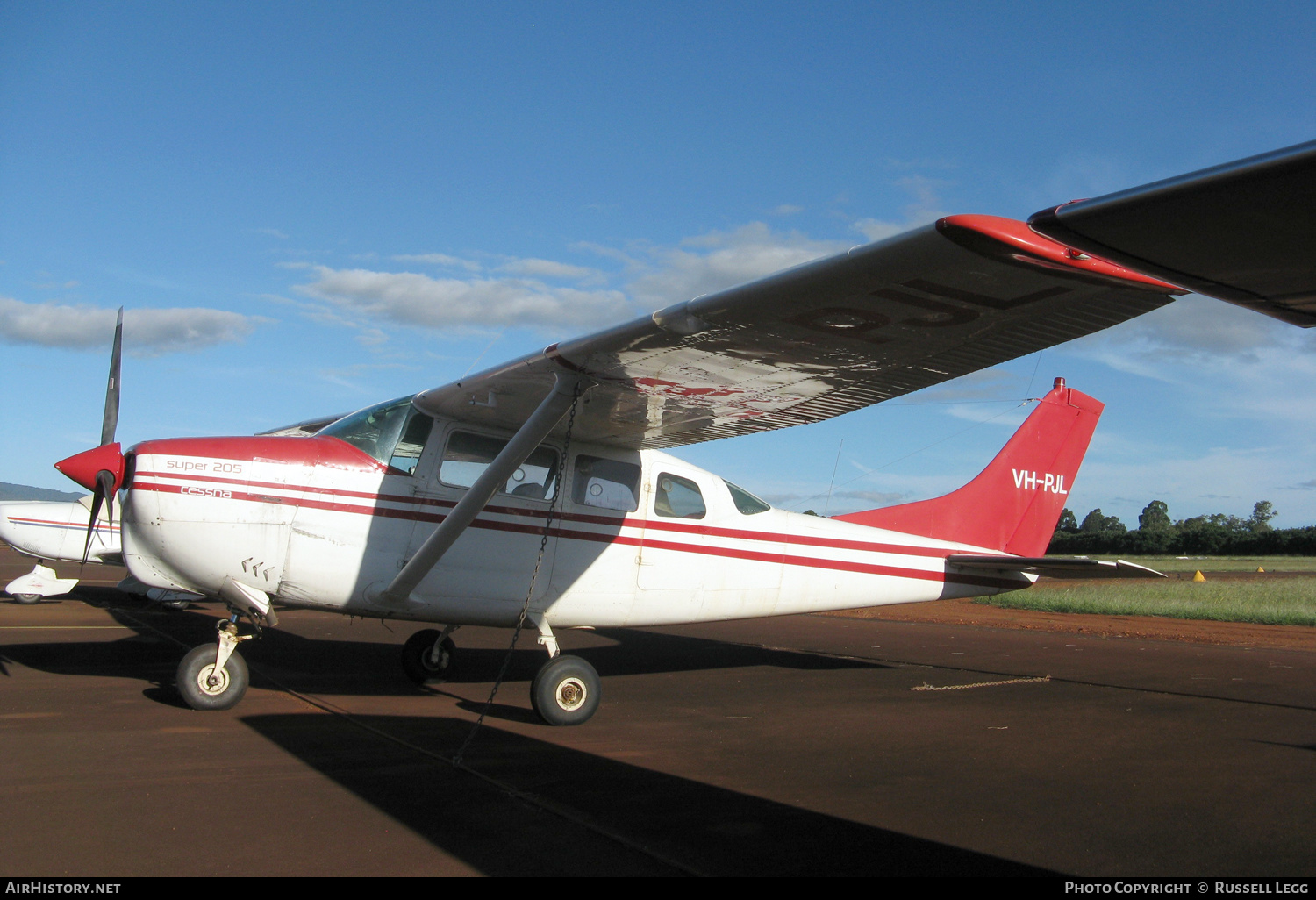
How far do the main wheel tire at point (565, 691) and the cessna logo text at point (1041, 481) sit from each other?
609 cm

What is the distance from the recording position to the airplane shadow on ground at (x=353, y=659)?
8383mm

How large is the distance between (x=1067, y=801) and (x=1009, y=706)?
3258 mm

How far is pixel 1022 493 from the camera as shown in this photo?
1016cm

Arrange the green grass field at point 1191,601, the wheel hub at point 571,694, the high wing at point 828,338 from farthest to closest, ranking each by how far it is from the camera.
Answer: the green grass field at point 1191,601, the wheel hub at point 571,694, the high wing at point 828,338

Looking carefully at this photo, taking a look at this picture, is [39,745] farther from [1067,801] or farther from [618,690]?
[1067,801]

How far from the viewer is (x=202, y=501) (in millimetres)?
6297

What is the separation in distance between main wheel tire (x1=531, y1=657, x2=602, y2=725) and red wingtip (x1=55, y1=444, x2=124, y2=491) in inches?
138

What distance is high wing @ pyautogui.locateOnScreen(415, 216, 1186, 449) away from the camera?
359 cm

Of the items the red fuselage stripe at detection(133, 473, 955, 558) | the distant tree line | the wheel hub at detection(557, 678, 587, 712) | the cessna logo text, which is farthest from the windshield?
the distant tree line

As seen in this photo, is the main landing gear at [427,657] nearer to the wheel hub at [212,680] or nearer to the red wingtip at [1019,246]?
the wheel hub at [212,680]

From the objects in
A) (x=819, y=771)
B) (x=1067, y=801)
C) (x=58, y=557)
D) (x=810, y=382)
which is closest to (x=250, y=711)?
(x=819, y=771)

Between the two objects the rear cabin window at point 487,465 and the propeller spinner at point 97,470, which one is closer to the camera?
the propeller spinner at point 97,470

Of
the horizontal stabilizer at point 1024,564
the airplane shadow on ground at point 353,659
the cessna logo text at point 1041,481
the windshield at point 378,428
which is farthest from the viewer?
the cessna logo text at point 1041,481

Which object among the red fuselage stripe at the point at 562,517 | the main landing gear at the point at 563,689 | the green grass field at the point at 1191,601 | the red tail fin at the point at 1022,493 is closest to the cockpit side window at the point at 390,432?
the red fuselage stripe at the point at 562,517
